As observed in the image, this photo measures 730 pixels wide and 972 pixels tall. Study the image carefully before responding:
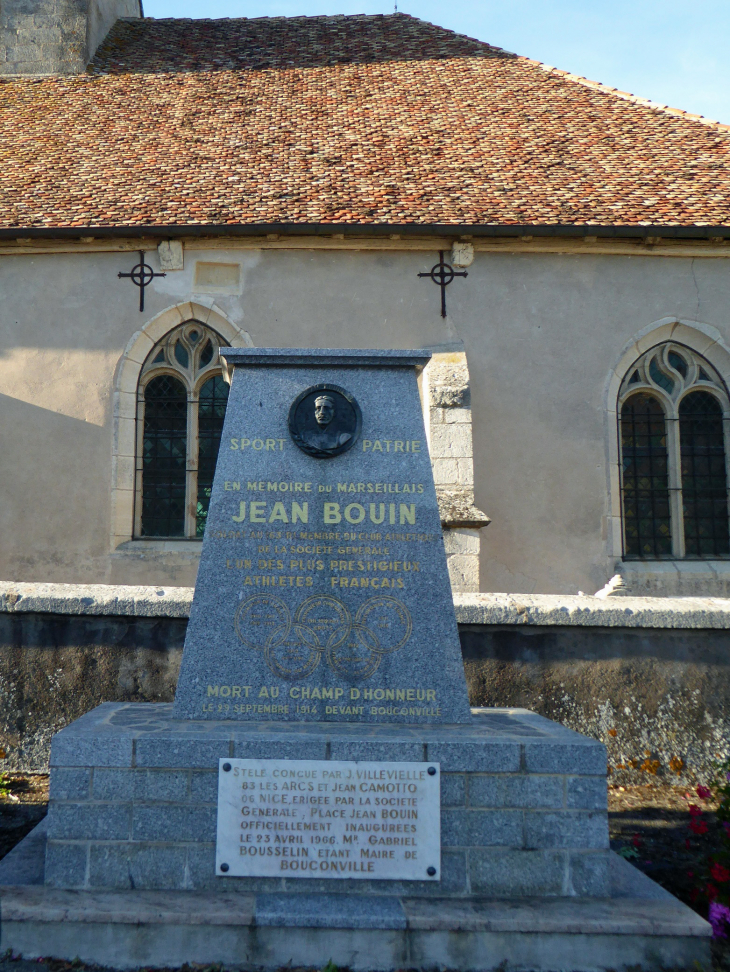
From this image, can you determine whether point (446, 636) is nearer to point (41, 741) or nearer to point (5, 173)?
point (41, 741)

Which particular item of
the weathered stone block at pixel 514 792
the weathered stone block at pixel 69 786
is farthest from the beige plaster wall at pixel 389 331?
the weathered stone block at pixel 69 786

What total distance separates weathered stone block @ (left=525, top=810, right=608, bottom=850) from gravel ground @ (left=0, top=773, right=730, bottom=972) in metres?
0.63

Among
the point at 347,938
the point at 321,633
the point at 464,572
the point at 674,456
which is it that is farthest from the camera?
the point at 674,456

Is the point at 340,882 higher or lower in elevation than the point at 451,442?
lower

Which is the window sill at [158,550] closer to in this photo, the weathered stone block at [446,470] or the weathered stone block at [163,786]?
the weathered stone block at [446,470]

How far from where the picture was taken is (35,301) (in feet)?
32.0

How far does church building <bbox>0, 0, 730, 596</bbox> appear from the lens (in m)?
9.31

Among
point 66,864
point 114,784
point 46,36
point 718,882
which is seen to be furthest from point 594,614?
point 46,36

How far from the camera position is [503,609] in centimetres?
500

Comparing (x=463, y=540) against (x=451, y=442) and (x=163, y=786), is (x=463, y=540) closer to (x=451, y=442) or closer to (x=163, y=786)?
(x=451, y=442)

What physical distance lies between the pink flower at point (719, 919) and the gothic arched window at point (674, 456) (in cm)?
693

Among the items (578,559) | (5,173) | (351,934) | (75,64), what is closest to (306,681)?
(351,934)

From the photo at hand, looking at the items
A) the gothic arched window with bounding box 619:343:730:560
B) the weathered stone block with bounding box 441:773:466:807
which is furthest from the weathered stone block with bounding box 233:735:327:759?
the gothic arched window with bounding box 619:343:730:560

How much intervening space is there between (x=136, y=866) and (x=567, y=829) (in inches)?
65.4
